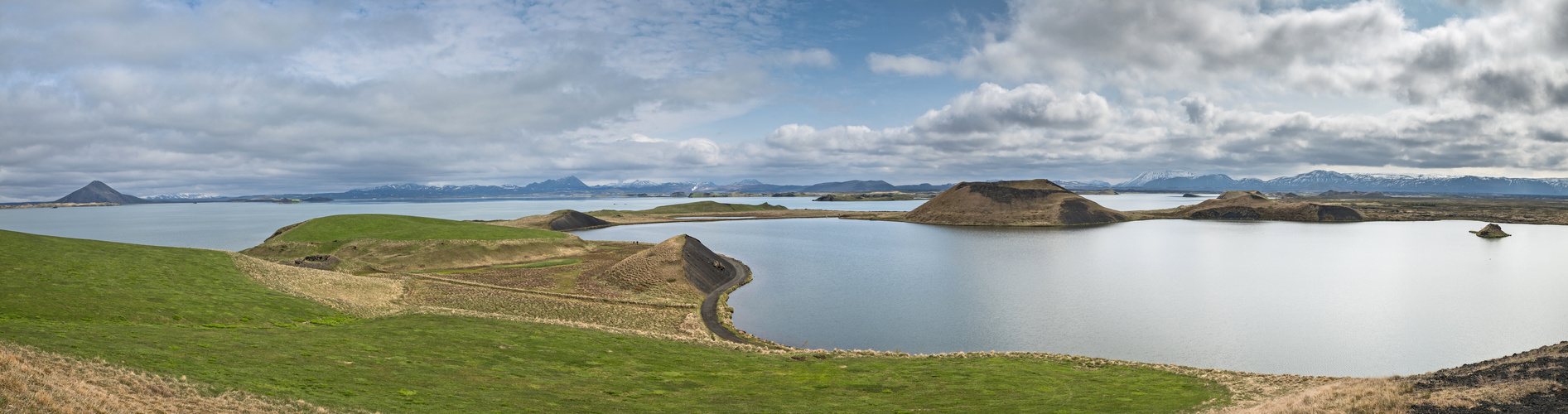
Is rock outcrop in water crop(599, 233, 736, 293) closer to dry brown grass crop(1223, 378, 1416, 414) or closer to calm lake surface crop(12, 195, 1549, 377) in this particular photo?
calm lake surface crop(12, 195, 1549, 377)

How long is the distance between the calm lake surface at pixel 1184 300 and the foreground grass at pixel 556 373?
24.8 feet

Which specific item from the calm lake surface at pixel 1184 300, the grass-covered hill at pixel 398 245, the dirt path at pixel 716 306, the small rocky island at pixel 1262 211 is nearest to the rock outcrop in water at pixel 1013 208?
the small rocky island at pixel 1262 211

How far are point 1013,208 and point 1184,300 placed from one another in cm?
10925

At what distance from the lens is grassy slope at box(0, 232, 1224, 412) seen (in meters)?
16.4

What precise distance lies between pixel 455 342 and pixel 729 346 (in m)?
12.7

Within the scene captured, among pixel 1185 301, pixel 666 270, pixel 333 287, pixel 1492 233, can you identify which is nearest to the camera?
pixel 333 287

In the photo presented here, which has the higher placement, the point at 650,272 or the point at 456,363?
the point at 650,272

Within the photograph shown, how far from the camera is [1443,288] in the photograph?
48531 millimetres

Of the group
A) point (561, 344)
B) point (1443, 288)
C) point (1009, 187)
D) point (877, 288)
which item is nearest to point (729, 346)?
point (561, 344)

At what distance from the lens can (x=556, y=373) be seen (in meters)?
22.0

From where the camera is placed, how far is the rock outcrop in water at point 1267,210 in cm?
14938

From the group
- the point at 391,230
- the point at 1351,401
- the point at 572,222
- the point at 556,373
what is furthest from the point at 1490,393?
the point at 572,222

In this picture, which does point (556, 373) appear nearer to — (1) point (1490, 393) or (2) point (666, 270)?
(1) point (1490, 393)

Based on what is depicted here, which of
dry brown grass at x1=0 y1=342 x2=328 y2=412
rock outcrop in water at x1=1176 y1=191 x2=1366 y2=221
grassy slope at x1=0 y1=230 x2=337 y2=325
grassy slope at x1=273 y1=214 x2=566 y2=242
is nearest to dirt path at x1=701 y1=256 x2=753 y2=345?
grassy slope at x1=0 y1=230 x2=337 y2=325
